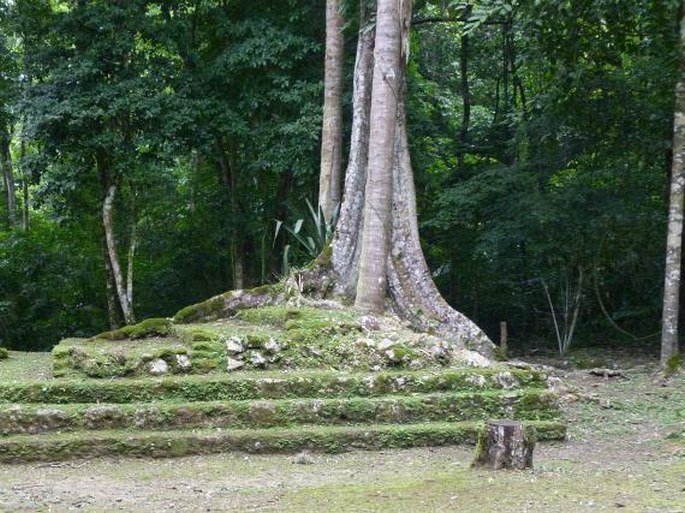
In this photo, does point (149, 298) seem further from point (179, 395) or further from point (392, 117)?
point (179, 395)

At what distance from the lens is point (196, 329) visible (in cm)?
917

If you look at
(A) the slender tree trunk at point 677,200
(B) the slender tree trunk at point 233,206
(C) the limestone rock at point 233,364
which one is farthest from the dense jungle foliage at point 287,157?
(C) the limestone rock at point 233,364

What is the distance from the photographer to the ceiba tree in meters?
10.5

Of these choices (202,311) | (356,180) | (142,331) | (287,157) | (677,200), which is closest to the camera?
(142,331)

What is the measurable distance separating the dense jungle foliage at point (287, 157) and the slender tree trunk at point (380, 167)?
1280 millimetres

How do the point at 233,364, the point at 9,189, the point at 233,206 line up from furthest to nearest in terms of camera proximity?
the point at 9,189
the point at 233,206
the point at 233,364

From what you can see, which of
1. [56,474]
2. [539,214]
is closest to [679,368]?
[539,214]

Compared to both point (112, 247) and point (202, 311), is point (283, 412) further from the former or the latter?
point (112, 247)

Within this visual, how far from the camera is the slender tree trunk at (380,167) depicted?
10438 mm

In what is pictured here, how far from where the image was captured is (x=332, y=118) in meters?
12.8

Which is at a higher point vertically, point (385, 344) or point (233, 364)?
point (385, 344)

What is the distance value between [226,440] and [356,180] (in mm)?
5298

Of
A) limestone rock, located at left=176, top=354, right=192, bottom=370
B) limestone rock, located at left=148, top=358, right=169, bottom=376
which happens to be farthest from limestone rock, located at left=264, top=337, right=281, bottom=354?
limestone rock, located at left=148, top=358, right=169, bottom=376

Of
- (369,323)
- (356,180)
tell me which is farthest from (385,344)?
(356,180)
